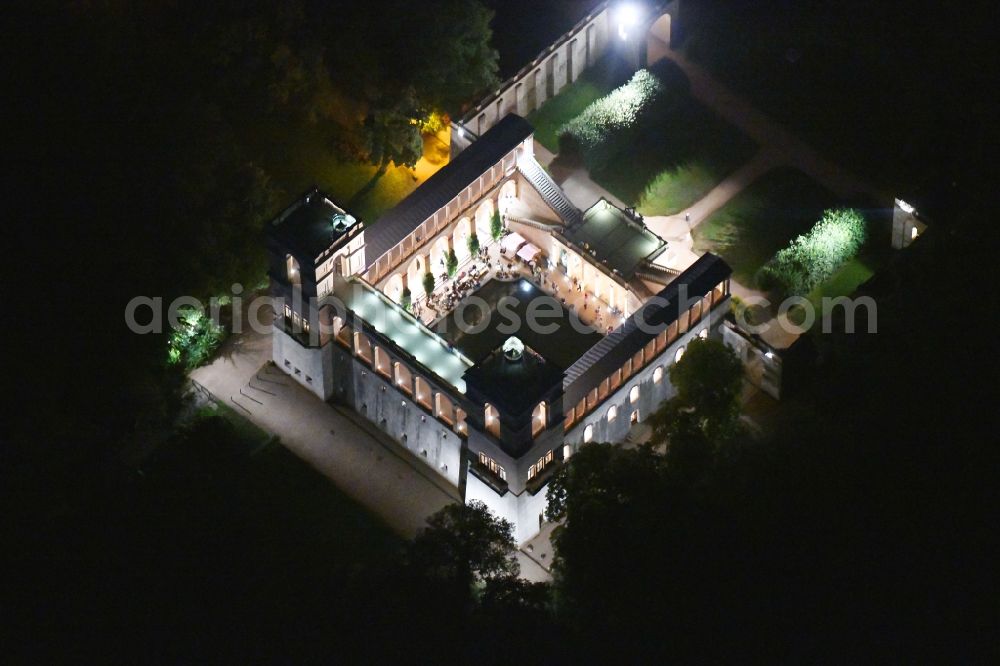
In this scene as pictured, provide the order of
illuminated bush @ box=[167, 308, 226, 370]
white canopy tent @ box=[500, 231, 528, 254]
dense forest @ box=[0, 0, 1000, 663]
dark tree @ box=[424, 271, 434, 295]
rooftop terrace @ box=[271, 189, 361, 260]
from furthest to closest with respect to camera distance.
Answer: white canopy tent @ box=[500, 231, 528, 254] → dark tree @ box=[424, 271, 434, 295] → illuminated bush @ box=[167, 308, 226, 370] → rooftop terrace @ box=[271, 189, 361, 260] → dense forest @ box=[0, 0, 1000, 663]

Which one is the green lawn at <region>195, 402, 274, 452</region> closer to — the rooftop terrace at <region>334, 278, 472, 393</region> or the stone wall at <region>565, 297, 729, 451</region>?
the rooftop terrace at <region>334, 278, 472, 393</region>

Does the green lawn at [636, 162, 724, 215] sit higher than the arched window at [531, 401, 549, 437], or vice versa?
the green lawn at [636, 162, 724, 215]

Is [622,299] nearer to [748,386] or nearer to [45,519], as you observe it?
[748,386]

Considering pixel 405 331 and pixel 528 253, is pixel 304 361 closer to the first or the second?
pixel 405 331

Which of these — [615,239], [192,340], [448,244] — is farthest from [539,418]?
[192,340]

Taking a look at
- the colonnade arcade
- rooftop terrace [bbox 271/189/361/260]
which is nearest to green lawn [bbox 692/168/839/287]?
the colonnade arcade

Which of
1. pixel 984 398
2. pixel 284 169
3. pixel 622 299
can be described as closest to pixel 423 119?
pixel 284 169

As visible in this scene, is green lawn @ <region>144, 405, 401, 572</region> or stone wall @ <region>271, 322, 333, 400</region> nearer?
green lawn @ <region>144, 405, 401, 572</region>
